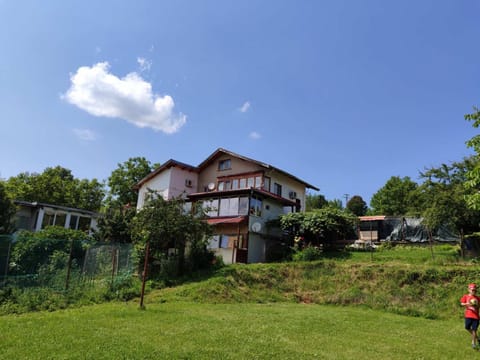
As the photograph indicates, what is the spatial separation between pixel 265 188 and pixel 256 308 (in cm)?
1753

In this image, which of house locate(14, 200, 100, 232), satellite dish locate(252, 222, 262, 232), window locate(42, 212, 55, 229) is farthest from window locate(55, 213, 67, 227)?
satellite dish locate(252, 222, 262, 232)

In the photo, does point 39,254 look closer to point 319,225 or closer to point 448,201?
point 319,225

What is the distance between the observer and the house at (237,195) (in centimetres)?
2434

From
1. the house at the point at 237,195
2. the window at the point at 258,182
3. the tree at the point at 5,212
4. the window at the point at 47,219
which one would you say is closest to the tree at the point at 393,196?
the house at the point at 237,195

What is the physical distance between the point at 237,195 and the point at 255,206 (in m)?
1.55

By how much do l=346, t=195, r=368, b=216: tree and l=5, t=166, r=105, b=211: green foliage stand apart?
132 ft

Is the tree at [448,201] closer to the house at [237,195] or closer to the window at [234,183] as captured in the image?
the house at [237,195]

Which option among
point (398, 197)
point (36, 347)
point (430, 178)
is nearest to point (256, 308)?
point (36, 347)

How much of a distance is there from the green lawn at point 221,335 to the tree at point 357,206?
161 feet

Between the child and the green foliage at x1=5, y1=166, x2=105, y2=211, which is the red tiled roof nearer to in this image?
the child

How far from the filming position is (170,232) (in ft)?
64.3

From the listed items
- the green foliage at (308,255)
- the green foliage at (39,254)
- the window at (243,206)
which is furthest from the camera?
the window at (243,206)

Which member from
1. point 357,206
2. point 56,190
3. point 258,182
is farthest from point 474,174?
point 357,206

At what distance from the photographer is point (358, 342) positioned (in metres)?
8.62
